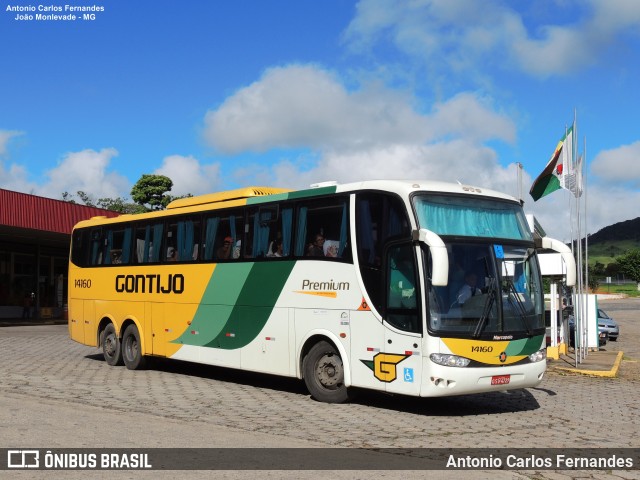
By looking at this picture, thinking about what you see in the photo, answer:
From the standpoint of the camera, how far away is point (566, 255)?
12453 mm

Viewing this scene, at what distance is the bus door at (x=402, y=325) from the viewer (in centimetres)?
1130

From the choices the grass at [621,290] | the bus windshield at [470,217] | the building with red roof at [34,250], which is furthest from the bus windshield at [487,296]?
the grass at [621,290]

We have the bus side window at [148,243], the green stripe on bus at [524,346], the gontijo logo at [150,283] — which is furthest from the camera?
the bus side window at [148,243]

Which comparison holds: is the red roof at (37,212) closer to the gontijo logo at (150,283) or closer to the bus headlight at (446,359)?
the gontijo logo at (150,283)

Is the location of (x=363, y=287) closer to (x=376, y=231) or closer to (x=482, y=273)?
(x=376, y=231)

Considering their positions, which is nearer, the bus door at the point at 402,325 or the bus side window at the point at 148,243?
the bus door at the point at 402,325

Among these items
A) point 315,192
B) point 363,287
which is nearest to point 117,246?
point 315,192

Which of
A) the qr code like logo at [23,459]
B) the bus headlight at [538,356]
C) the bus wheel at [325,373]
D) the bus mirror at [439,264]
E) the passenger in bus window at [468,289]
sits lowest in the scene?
the qr code like logo at [23,459]

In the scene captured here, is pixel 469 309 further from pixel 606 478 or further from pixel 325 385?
pixel 606 478

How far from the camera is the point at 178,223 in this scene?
54.7 ft

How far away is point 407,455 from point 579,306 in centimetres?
1416

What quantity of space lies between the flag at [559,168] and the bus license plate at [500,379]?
11.1 meters

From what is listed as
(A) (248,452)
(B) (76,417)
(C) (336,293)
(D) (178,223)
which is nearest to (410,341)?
(C) (336,293)

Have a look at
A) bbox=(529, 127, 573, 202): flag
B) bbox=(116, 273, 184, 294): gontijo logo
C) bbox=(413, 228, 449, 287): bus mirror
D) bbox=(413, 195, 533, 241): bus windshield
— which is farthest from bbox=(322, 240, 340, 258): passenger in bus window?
bbox=(529, 127, 573, 202): flag
